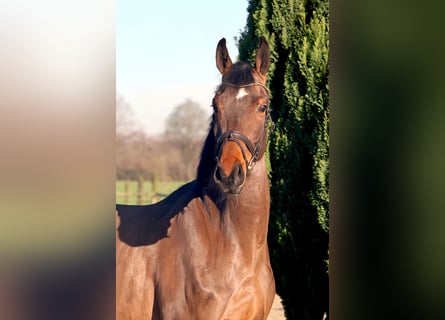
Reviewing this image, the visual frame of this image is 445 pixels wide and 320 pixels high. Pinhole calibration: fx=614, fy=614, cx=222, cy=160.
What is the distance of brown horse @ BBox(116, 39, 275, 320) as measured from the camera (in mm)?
2754

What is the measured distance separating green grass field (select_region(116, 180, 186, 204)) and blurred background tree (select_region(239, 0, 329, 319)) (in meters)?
0.59

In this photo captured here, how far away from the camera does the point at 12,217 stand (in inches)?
29.4

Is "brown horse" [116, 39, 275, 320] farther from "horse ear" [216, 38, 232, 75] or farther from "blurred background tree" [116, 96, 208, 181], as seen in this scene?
"blurred background tree" [116, 96, 208, 181]

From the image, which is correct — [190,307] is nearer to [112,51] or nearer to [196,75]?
[196,75]

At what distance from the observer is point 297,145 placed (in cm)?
339

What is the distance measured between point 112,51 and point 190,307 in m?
2.15

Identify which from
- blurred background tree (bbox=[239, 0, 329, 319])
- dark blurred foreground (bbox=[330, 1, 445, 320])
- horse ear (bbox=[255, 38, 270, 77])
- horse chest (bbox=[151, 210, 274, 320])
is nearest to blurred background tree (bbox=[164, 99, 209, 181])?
blurred background tree (bbox=[239, 0, 329, 319])

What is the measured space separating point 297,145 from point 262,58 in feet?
2.02

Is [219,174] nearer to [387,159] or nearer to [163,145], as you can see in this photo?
[163,145]

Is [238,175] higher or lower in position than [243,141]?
lower

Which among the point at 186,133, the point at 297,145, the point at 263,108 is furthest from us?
the point at 186,133

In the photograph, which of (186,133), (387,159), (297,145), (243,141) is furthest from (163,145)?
(387,159)

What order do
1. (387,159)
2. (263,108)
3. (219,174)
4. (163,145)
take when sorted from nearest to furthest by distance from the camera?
(387,159) → (219,174) → (263,108) → (163,145)

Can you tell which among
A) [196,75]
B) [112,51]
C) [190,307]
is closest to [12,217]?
[112,51]
